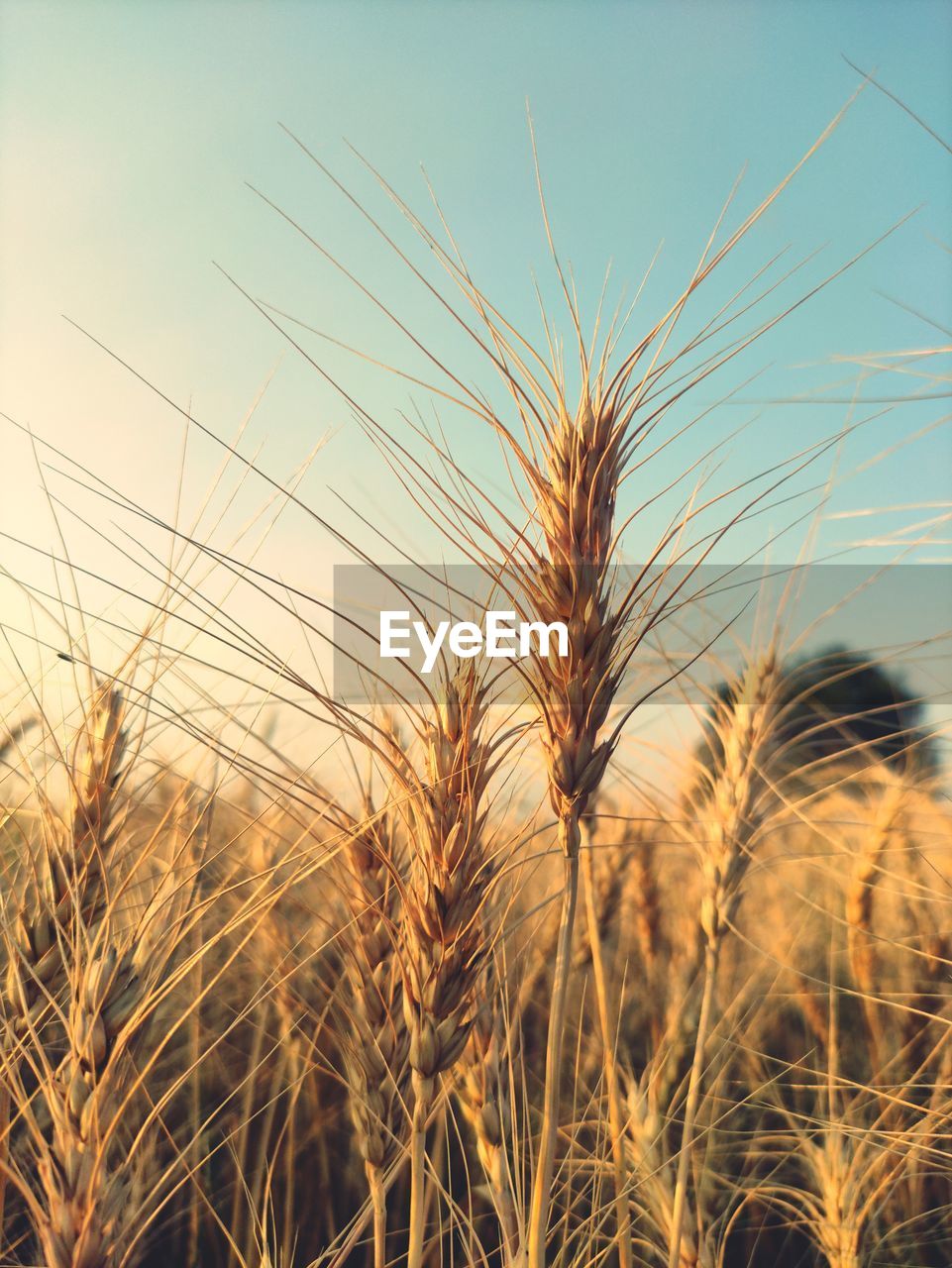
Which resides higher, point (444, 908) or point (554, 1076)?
point (444, 908)

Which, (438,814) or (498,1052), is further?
(498,1052)

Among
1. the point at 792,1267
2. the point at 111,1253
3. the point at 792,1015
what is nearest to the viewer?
the point at 111,1253

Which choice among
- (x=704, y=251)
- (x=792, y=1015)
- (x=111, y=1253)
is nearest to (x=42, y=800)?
(x=111, y=1253)

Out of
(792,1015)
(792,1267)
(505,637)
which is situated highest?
(505,637)

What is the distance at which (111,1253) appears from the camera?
929mm

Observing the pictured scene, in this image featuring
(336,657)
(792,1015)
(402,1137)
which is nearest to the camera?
(402,1137)

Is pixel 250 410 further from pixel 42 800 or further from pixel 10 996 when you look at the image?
pixel 10 996

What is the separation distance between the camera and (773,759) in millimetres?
1582

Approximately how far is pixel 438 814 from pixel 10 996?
2.23ft

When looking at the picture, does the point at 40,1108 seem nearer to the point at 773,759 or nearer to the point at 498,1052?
the point at 498,1052

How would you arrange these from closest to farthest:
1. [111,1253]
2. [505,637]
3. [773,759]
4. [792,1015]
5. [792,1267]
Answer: [111,1253], [505,637], [773,759], [792,1267], [792,1015]

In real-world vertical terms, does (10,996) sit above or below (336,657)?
below

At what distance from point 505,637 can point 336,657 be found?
357 mm

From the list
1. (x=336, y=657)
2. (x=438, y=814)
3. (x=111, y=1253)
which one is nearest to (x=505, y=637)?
(x=438, y=814)
